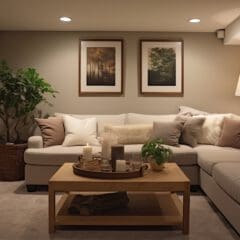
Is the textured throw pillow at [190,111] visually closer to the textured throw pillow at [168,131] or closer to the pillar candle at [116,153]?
the textured throw pillow at [168,131]

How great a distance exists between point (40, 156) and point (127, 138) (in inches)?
43.0

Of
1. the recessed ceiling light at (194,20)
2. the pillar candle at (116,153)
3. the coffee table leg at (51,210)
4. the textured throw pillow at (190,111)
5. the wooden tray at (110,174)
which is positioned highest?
the recessed ceiling light at (194,20)

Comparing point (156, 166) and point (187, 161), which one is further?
point (187, 161)

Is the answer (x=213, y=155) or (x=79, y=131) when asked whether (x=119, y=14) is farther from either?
(x=213, y=155)

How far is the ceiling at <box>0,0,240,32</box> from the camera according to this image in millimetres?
3855

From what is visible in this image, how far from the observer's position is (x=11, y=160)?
15.2 feet

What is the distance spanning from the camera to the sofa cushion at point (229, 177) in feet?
9.12

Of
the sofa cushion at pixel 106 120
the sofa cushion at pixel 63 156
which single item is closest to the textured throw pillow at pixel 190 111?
the sofa cushion at pixel 106 120

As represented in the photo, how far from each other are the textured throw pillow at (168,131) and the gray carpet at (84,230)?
34.1 inches

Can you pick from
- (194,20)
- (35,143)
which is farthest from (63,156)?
Answer: (194,20)

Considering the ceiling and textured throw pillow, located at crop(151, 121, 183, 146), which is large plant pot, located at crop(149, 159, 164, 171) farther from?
the ceiling

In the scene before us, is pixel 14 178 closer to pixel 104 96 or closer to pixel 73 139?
pixel 73 139

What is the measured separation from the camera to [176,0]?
372 cm

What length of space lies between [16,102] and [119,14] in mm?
1724
